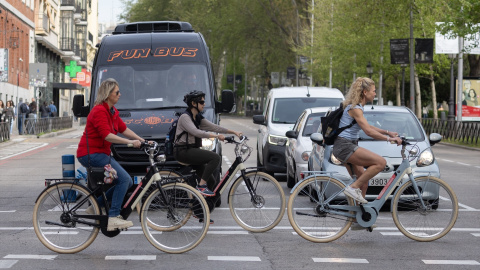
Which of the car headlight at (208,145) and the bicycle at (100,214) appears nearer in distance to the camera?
the bicycle at (100,214)

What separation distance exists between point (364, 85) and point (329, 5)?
188 ft

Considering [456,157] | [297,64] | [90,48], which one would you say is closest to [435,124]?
[456,157]

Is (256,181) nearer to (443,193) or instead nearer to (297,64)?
(443,193)

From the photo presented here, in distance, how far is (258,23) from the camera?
262ft

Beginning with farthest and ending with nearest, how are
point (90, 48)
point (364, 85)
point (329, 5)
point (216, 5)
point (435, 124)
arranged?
point (90, 48), point (216, 5), point (329, 5), point (435, 124), point (364, 85)

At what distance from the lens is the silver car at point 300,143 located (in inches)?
612

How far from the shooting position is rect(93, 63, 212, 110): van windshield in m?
14.2

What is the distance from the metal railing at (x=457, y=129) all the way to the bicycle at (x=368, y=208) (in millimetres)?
29592

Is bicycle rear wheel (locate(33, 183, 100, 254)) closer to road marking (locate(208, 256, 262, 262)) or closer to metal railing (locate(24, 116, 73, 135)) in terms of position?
road marking (locate(208, 256, 262, 262))

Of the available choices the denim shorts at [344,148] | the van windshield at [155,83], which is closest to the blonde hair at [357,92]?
the denim shorts at [344,148]

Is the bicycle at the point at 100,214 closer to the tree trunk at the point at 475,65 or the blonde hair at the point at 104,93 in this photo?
the blonde hair at the point at 104,93

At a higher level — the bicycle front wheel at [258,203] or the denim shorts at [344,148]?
the denim shorts at [344,148]

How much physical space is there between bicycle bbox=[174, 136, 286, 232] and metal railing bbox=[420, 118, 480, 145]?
29.8 m

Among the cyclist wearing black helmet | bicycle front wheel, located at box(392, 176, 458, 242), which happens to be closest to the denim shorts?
bicycle front wheel, located at box(392, 176, 458, 242)
